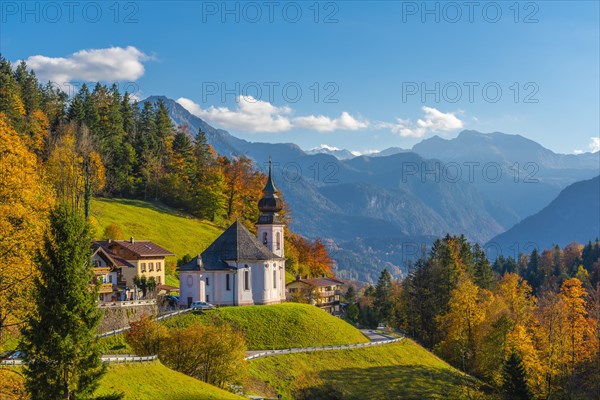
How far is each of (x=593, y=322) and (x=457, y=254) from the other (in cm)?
3523

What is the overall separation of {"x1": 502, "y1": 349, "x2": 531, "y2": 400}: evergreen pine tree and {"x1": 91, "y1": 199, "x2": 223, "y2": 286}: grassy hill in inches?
1900

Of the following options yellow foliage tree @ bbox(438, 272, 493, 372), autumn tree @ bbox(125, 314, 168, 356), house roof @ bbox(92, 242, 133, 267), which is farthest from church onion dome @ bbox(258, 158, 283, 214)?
autumn tree @ bbox(125, 314, 168, 356)

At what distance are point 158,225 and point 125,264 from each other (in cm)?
2798

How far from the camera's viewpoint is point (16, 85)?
12100 cm

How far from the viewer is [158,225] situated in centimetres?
11394

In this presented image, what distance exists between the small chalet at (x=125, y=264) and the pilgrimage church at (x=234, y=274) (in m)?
6.94

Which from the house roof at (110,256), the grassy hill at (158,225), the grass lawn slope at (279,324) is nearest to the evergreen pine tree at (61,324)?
the grass lawn slope at (279,324)

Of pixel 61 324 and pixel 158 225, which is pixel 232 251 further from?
pixel 61 324

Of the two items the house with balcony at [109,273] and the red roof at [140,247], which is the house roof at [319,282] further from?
the house with balcony at [109,273]

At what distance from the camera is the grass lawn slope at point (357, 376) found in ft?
204

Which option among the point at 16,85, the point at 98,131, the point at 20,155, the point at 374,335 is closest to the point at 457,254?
the point at 374,335

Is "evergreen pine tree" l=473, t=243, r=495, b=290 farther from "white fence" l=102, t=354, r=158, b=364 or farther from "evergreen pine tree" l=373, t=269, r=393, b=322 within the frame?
"white fence" l=102, t=354, r=158, b=364

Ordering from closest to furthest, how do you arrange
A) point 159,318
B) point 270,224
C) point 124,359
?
point 124,359 → point 159,318 → point 270,224

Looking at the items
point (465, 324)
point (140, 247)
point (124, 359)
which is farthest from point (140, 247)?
point (124, 359)
